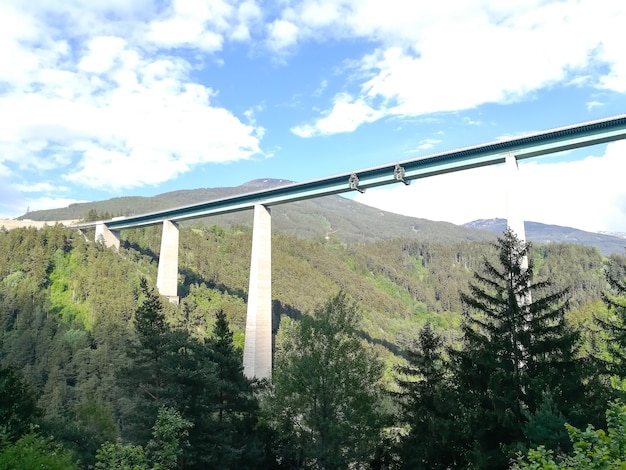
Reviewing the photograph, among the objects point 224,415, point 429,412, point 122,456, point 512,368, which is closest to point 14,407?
point 224,415

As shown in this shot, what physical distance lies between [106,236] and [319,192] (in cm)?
4621

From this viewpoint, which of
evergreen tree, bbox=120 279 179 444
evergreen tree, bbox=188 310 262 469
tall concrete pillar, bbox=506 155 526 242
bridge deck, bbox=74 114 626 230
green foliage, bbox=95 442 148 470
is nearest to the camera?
green foliage, bbox=95 442 148 470

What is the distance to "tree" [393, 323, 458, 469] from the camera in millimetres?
14180

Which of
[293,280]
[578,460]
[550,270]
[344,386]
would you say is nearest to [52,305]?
[293,280]

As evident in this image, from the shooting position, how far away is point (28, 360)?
4978cm

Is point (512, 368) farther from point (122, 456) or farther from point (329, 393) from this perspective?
point (122, 456)

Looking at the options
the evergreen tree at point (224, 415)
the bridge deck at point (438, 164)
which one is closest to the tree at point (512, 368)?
the evergreen tree at point (224, 415)

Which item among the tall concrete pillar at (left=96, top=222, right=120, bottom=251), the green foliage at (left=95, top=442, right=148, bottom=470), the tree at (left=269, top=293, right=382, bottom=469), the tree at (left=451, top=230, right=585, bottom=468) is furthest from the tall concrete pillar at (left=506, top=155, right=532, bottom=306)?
the tall concrete pillar at (left=96, top=222, right=120, bottom=251)

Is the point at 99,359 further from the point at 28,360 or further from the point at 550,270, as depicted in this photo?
the point at 550,270

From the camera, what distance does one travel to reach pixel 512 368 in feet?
42.3

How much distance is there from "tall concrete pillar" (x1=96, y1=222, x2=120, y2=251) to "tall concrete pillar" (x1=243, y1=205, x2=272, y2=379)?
131 feet

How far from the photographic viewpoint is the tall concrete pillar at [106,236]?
76000mm

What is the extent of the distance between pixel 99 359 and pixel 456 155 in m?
37.3

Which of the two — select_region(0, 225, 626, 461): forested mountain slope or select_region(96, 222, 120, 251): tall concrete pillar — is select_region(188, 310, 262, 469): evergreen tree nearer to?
select_region(0, 225, 626, 461): forested mountain slope
